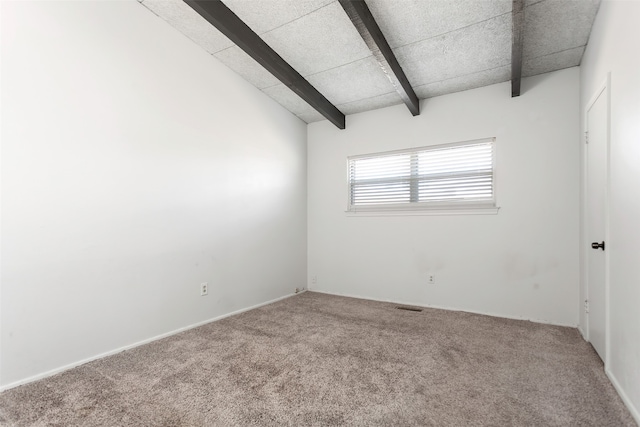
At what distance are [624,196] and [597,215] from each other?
27.3 inches

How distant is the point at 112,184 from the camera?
2188mm

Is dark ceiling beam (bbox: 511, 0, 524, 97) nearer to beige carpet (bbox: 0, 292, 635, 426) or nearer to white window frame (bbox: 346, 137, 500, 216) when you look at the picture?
white window frame (bbox: 346, 137, 500, 216)

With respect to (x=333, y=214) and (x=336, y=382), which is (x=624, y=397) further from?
(x=333, y=214)

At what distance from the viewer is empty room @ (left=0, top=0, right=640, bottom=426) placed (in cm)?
168

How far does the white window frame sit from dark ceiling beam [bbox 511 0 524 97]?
1.92 ft

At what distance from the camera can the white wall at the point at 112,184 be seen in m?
1.77

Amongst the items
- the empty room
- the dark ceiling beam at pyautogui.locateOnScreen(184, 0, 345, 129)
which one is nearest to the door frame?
the empty room

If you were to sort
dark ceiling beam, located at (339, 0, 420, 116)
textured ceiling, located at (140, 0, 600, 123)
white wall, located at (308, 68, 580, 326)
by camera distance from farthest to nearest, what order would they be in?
white wall, located at (308, 68, 580, 326) < textured ceiling, located at (140, 0, 600, 123) < dark ceiling beam, located at (339, 0, 420, 116)

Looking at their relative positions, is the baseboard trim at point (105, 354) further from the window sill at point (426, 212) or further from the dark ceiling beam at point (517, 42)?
the dark ceiling beam at point (517, 42)

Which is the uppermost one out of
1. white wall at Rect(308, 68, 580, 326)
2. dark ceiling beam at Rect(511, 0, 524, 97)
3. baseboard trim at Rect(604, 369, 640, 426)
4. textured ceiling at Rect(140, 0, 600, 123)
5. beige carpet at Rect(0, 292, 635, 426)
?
textured ceiling at Rect(140, 0, 600, 123)

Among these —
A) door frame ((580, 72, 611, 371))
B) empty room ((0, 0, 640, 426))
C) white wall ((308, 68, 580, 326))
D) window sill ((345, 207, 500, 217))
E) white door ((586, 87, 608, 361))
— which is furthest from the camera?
window sill ((345, 207, 500, 217))

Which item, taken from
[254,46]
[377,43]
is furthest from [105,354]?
[377,43]

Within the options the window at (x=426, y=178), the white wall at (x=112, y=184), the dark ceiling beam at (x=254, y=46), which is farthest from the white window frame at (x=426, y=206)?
the white wall at (x=112, y=184)

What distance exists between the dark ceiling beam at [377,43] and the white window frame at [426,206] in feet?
2.37
